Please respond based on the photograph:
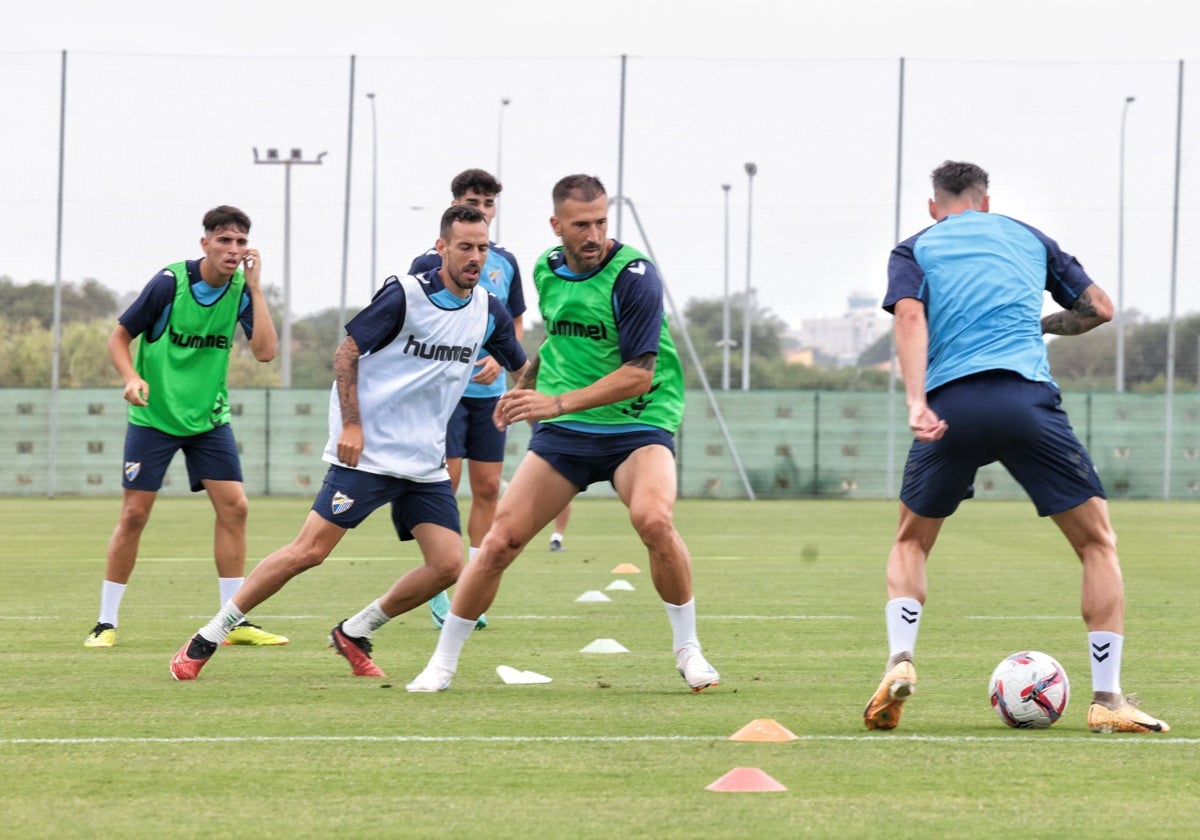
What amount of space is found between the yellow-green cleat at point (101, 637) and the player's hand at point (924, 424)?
4.42 m

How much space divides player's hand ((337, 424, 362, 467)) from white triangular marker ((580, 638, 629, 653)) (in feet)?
5.78

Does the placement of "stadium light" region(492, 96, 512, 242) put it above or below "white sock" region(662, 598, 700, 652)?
above

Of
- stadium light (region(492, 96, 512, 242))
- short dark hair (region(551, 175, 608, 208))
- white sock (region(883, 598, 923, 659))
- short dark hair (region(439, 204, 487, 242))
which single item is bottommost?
white sock (region(883, 598, 923, 659))

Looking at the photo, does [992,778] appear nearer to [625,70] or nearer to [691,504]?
[691,504]

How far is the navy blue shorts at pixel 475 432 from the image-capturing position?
30.6 ft

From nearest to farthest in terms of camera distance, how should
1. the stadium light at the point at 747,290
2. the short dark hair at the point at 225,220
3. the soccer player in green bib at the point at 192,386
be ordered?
1. the short dark hair at the point at 225,220
2. the soccer player in green bib at the point at 192,386
3. the stadium light at the point at 747,290

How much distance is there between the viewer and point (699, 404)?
27.1m

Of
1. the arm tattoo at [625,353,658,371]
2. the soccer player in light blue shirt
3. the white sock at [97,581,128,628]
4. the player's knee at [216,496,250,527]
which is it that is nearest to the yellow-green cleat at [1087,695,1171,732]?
the soccer player in light blue shirt

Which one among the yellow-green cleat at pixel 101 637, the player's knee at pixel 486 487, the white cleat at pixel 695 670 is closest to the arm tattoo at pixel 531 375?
the white cleat at pixel 695 670

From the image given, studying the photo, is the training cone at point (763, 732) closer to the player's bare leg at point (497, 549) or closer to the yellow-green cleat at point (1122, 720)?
the yellow-green cleat at point (1122, 720)

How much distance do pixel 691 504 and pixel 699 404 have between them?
8.39ft

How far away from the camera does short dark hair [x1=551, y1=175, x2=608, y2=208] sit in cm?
652

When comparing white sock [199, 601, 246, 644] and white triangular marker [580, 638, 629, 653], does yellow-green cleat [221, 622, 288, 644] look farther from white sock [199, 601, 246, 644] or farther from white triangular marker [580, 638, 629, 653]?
white triangular marker [580, 638, 629, 653]

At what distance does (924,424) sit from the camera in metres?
5.61
